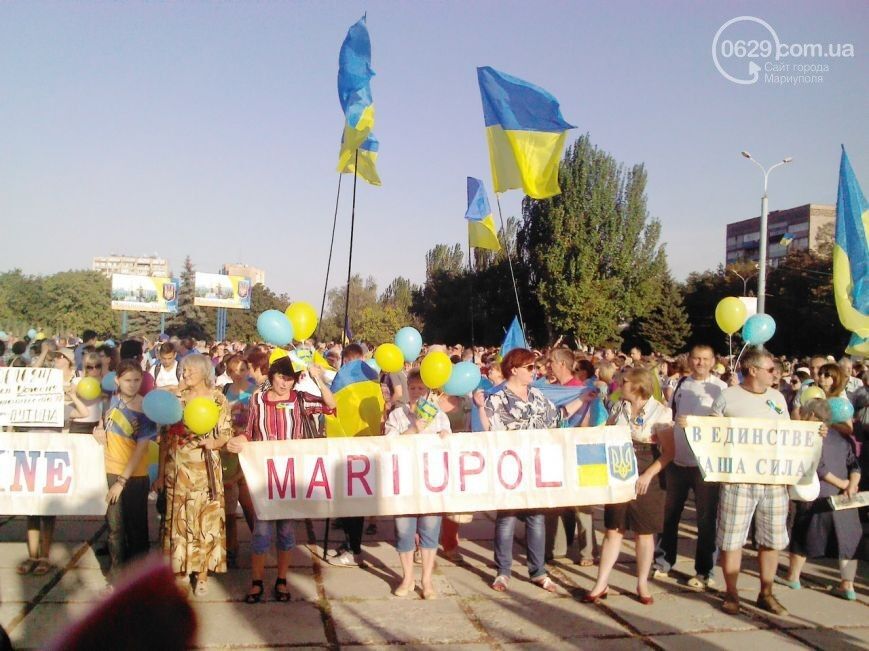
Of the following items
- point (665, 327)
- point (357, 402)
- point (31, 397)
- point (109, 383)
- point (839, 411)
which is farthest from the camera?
point (665, 327)

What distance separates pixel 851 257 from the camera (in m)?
8.12

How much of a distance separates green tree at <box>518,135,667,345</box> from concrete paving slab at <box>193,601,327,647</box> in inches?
1599

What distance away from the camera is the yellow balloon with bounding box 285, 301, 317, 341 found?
687 centimetres

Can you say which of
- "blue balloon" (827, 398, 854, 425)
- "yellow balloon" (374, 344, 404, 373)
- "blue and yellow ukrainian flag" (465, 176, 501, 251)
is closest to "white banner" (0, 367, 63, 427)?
"yellow balloon" (374, 344, 404, 373)

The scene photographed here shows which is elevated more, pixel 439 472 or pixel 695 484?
pixel 439 472

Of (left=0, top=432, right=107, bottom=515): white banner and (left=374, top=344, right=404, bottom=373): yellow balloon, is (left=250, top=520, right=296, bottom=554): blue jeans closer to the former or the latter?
(left=0, top=432, right=107, bottom=515): white banner

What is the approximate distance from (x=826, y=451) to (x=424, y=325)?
49618mm

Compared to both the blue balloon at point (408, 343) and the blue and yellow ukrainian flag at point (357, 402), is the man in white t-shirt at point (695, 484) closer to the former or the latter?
the blue balloon at point (408, 343)

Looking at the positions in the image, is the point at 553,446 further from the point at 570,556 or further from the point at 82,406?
the point at 82,406

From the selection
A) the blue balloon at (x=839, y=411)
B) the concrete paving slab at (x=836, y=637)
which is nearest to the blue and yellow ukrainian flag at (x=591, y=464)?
the concrete paving slab at (x=836, y=637)

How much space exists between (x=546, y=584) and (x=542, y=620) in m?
0.64

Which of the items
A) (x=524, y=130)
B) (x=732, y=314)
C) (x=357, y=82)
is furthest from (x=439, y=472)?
(x=524, y=130)

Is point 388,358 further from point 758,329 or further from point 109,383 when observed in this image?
point 758,329

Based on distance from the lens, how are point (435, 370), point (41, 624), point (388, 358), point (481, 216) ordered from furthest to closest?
point (481, 216) → point (388, 358) → point (435, 370) → point (41, 624)
